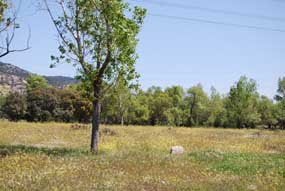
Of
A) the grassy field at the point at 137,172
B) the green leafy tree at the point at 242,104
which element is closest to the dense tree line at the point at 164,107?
the green leafy tree at the point at 242,104

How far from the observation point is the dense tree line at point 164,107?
77.4 metres

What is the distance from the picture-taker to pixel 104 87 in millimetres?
21844

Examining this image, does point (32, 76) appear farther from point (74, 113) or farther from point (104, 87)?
point (104, 87)

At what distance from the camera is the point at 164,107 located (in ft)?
336

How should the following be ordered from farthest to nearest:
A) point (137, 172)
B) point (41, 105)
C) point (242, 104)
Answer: point (242, 104), point (41, 105), point (137, 172)

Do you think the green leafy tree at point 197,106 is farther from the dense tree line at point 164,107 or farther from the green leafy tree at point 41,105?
the green leafy tree at point 41,105

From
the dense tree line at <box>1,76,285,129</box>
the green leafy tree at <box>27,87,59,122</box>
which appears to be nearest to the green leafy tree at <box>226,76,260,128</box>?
the dense tree line at <box>1,76,285,129</box>

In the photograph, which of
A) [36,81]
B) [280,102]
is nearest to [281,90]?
[280,102]

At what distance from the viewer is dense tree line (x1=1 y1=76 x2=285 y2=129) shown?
254 feet

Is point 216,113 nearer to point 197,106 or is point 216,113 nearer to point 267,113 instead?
point 197,106

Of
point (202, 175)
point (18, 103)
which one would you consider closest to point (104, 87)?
point (202, 175)

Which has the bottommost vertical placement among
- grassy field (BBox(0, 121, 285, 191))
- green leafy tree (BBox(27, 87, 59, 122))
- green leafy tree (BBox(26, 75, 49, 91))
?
grassy field (BBox(0, 121, 285, 191))

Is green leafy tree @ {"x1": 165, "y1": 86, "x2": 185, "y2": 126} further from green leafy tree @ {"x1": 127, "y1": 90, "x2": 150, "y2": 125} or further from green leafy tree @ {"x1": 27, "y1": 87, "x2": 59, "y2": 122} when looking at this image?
green leafy tree @ {"x1": 27, "y1": 87, "x2": 59, "y2": 122}

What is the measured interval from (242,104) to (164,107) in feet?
62.6
